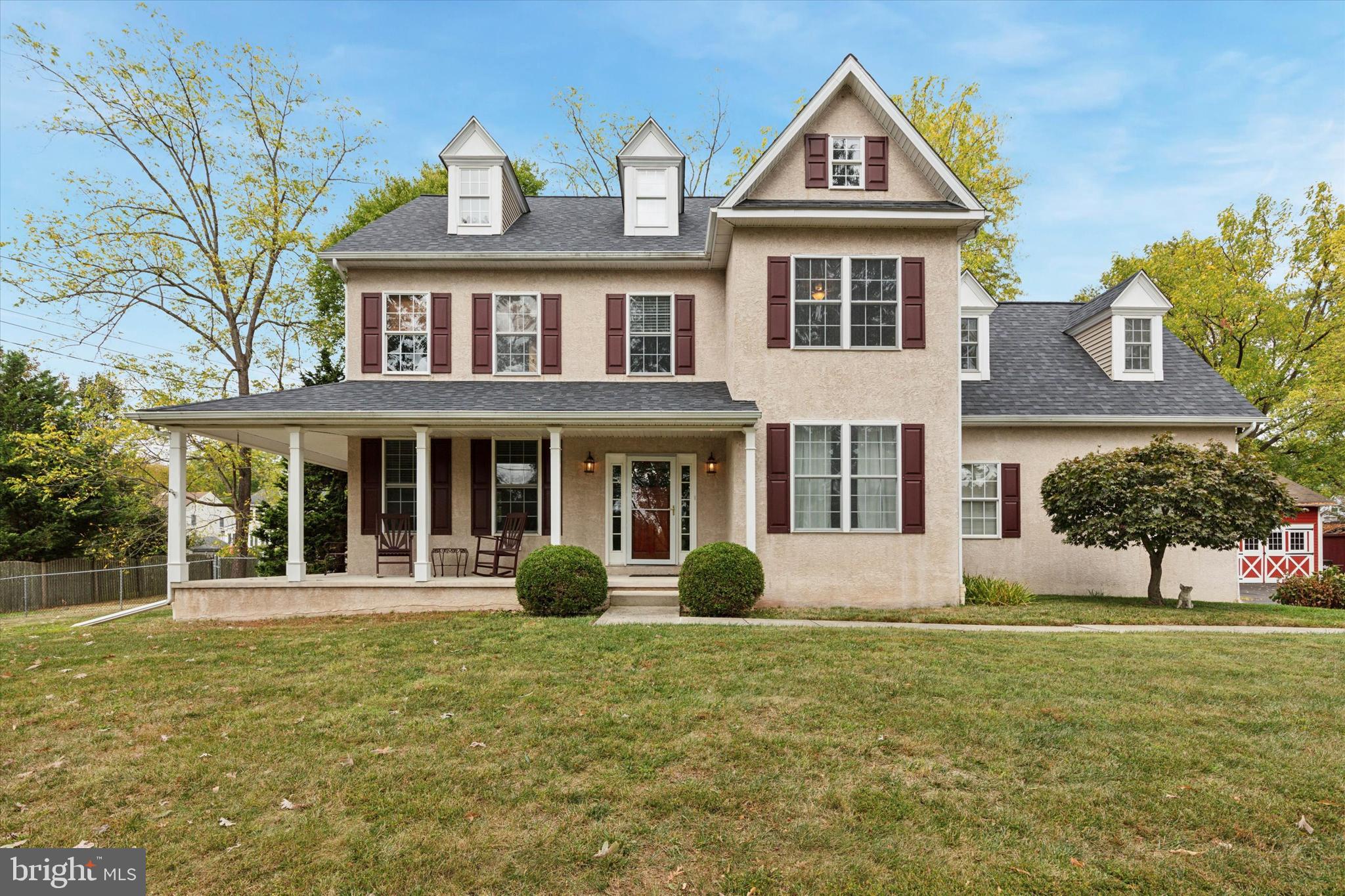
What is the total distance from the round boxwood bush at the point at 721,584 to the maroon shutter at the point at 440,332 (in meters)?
6.28

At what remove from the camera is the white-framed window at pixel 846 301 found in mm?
10914

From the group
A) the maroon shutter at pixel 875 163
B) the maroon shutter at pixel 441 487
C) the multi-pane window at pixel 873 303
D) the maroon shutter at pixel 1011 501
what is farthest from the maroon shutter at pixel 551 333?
the maroon shutter at pixel 1011 501

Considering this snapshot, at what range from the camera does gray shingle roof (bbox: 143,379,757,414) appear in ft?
34.7

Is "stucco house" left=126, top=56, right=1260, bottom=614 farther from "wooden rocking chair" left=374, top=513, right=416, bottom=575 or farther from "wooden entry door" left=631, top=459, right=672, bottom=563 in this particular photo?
"wooden rocking chair" left=374, top=513, right=416, bottom=575

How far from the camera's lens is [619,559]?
12.4 meters

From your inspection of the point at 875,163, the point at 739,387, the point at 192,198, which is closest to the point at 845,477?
the point at 739,387

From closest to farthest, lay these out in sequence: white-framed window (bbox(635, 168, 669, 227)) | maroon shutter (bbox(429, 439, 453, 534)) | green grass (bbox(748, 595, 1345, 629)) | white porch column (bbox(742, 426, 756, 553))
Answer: green grass (bbox(748, 595, 1345, 629))
white porch column (bbox(742, 426, 756, 553))
maroon shutter (bbox(429, 439, 453, 534))
white-framed window (bbox(635, 168, 669, 227))

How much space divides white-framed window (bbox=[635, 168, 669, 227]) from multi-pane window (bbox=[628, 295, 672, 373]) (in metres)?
1.77

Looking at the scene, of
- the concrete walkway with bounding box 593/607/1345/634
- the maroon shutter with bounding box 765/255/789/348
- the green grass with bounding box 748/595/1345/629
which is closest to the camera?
the concrete walkway with bounding box 593/607/1345/634

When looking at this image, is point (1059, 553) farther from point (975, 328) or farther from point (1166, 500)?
point (975, 328)

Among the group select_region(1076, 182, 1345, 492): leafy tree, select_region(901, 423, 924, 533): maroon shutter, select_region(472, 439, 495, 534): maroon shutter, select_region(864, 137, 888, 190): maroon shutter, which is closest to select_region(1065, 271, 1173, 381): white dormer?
select_region(901, 423, 924, 533): maroon shutter

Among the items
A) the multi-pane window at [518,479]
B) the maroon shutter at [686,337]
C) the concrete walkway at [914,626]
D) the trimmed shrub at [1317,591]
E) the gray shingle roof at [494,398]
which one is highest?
the maroon shutter at [686,337]

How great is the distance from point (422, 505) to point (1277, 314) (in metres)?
24.8

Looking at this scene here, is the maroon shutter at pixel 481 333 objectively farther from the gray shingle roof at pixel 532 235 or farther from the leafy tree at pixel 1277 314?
the leafy tree at pixel 1277 314
